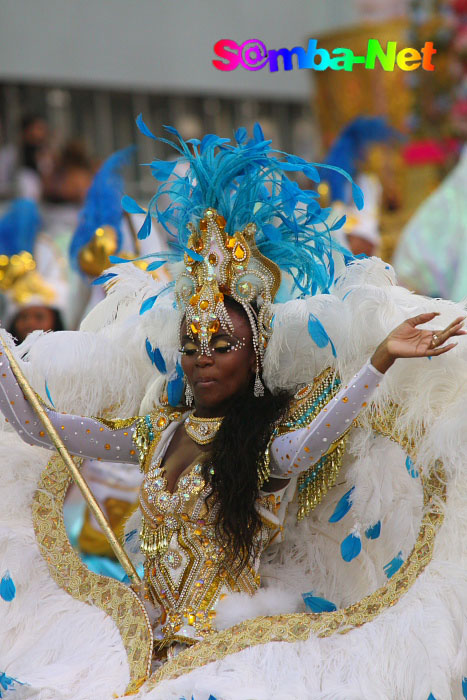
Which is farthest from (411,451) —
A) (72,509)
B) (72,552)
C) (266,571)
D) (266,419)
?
(72,509)

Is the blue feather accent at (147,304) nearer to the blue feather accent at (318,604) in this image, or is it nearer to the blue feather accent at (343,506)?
the blue feather accent at (343,506)

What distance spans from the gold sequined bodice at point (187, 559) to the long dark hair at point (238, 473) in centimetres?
3

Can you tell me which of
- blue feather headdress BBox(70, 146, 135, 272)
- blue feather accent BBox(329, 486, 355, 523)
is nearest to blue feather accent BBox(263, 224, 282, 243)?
blue feather accent BBox(329, 486, 355, 523)

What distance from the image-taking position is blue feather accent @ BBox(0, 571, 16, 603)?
2.95m

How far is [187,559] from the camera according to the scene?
112 inches

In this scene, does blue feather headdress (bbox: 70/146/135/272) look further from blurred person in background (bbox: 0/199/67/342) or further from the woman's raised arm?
the woman's raised arm

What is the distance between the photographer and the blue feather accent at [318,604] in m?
2.96

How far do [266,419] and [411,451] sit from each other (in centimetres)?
38

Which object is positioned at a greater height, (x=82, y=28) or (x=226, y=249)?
(x=82, y=28)

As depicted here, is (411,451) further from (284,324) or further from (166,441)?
(166,441)

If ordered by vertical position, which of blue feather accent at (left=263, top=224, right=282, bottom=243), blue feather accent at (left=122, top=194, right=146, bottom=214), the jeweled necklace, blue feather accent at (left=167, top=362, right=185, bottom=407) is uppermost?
blue feather accent at (left=122, top=194, right=146, bottom=214)

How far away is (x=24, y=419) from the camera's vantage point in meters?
2.98

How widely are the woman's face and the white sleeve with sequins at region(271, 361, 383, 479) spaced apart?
0.20 m

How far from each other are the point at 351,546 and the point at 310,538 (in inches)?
10.7
